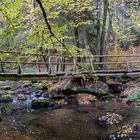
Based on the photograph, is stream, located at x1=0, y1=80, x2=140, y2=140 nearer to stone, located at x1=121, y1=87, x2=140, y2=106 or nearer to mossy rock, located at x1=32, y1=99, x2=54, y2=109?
mossy rock, located at x1=32, y1=99, x2=54, y2=109

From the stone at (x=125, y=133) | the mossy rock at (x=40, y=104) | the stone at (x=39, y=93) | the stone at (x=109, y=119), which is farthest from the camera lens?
the stone at (x=39, y=93)

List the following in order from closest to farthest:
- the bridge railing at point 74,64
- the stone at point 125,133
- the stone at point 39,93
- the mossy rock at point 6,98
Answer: the bridge railing at point 74,64, the stone at point 125,133, the mossy rock at point 6,98, the stone at point 39,93

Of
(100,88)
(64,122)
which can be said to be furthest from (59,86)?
(64,122)

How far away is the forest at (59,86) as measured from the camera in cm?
439

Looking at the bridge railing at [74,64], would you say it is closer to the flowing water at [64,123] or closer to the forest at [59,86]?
the forest at [59,86]

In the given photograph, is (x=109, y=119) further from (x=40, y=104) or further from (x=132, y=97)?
(x=40, y=104)

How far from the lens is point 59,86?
19.1 m

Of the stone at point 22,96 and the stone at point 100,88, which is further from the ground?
the stone at point 100,88

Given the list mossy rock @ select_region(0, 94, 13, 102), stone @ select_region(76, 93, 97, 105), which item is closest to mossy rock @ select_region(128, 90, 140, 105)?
stone @ select_region(76, 93, 97, 105)

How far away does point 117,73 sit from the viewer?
15906mm

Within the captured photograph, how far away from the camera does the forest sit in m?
4.39

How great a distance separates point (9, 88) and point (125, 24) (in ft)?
59.9

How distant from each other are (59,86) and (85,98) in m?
2.80

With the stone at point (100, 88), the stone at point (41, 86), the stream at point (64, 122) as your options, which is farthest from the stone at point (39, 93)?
Answer: the stone at point (100, 88)
